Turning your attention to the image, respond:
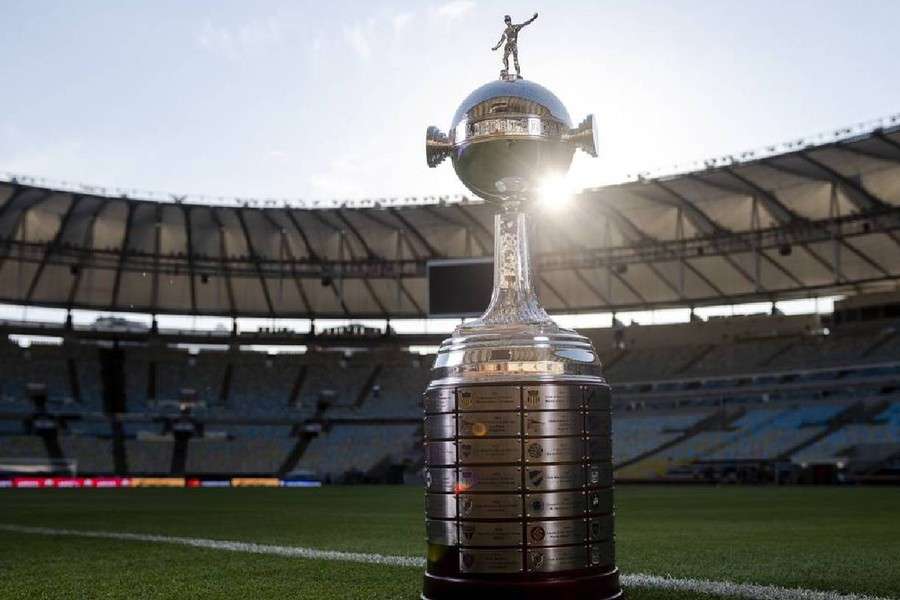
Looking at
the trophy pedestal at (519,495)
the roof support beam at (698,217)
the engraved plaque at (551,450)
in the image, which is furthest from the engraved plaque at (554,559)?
the roof support beam at (698,217)

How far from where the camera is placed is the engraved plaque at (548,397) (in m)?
3.65

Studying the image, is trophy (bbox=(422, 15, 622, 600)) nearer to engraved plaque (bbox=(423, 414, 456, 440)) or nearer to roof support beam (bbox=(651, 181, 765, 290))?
engraved plaque (bbox=(423, 414, 456, 440))

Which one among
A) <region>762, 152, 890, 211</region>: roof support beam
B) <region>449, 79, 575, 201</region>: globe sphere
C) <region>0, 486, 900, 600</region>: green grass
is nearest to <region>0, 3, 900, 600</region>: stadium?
<region>762, 152, 890, 211</region>: roof support beam

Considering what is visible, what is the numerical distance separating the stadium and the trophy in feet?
60.4

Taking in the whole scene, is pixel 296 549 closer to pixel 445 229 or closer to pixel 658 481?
Answer: pixel 658 481

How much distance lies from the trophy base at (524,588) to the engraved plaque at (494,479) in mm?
337

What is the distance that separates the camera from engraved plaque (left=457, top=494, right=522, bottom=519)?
3.57 metres

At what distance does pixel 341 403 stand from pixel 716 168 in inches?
982

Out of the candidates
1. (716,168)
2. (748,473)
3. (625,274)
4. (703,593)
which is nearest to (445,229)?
(625,274)

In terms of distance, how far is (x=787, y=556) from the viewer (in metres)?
7.88

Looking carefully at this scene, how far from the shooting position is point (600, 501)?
3781 millimetres

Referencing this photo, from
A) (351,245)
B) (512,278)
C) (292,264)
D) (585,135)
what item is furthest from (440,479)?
(351,245)

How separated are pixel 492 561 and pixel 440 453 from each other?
0.48m

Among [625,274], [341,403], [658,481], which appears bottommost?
[658,481]
